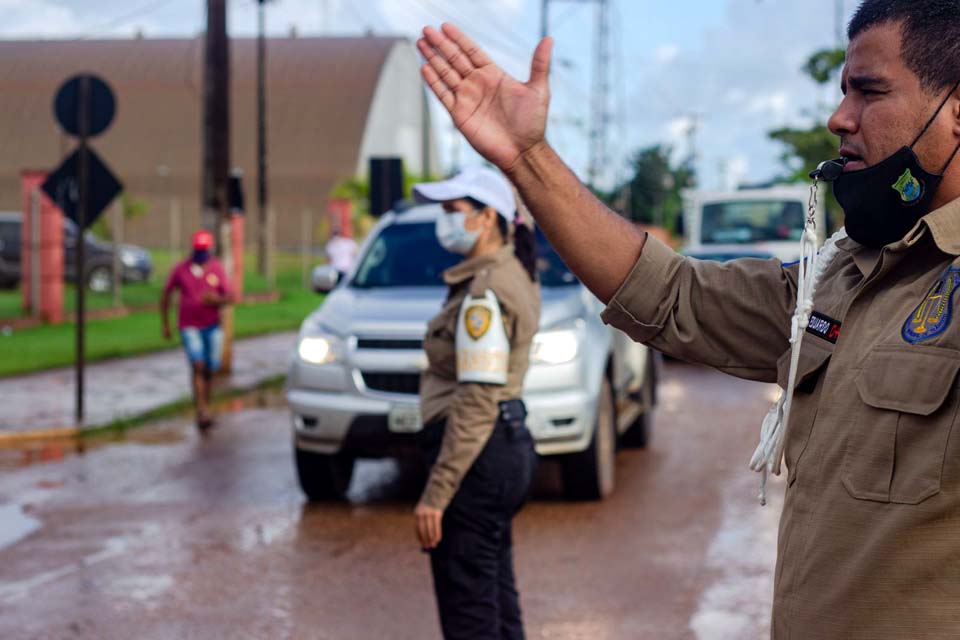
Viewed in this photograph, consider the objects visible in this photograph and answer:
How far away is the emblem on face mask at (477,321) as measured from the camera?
4.37m

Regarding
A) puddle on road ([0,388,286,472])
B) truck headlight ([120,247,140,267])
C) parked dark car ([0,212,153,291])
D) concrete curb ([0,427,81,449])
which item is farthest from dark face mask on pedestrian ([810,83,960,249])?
truck headlight ([120,247,140,267])

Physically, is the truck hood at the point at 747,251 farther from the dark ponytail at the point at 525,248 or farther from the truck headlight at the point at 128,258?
the truck headlight at the point at 128,258

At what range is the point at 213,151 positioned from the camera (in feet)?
55.7

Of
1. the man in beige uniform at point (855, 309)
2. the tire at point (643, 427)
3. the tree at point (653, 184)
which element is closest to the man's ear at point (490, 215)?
the man in beige uniform at point (855, 309)

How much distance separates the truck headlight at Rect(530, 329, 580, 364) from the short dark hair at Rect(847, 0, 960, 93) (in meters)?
6.36

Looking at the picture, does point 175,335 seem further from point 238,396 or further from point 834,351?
point 834,351

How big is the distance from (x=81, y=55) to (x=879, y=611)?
79.2 metres

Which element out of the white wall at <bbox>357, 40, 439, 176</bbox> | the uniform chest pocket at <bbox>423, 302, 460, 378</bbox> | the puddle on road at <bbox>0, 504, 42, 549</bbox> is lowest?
the puddle on road at <bbox>0, 504, 42, 549</bbox>

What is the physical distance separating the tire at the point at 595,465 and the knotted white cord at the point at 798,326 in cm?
621

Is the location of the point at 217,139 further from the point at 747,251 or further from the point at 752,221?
the point at 752,221

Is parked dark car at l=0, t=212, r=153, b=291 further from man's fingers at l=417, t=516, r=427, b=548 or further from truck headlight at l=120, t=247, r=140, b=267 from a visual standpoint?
man's fingers at l=417, t=516, r=427, b=548

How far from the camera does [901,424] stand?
6.87 ft

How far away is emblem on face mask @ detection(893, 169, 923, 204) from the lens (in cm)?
226

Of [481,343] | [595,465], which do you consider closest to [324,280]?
[595,465]
